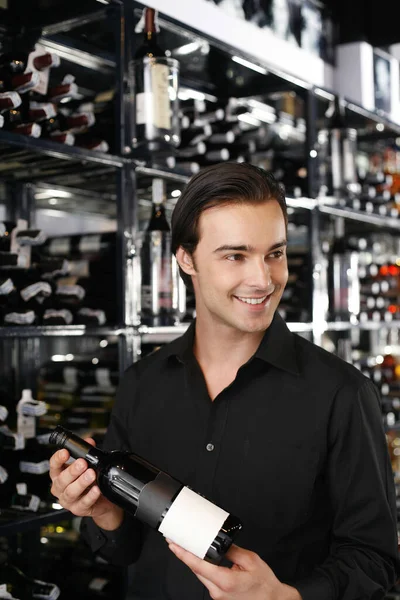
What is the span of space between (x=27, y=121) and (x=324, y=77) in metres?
2.62

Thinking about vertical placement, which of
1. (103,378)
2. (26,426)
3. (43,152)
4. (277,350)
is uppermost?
(43,152)

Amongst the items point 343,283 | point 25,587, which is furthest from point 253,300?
point 343,283

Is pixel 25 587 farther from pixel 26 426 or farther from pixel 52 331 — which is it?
pixel 52 331

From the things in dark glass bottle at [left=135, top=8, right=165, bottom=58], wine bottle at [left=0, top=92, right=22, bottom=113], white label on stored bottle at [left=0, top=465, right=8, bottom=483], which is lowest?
white label on stored bottle at [left=0, top=465, right=8, bottom=483]

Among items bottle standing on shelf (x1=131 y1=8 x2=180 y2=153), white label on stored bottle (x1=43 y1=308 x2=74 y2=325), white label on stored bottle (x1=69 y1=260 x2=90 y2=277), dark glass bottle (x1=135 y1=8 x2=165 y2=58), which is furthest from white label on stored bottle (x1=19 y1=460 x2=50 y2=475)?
dark glass bottle (x1=135 y1=8 x2=165 y2=58)

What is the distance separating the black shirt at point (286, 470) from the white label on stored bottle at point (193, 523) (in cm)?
30

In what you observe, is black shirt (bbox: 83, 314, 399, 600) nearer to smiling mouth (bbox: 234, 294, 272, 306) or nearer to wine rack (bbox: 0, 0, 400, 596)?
smiling mouth (bbox: 234, 294, 272, 306)

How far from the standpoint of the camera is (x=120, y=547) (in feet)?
5.04

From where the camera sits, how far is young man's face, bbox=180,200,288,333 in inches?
56.7

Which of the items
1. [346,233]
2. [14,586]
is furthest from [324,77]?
[14,586]

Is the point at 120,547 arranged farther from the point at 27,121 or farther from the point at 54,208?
the point at 54,208

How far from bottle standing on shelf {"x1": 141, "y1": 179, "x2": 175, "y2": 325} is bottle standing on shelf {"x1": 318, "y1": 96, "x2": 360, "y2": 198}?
3.85 feet

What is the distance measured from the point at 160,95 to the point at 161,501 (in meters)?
1.39

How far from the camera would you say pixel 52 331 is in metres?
1.92
